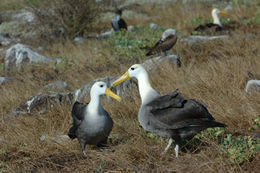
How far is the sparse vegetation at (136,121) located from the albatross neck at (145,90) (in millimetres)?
391

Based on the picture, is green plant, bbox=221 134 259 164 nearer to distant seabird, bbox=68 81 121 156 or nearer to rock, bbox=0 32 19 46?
distant seabird, bbox=68 81 121 156

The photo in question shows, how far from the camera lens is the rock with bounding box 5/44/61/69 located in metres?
8.70

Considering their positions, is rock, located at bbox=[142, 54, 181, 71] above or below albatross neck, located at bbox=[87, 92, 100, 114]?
below

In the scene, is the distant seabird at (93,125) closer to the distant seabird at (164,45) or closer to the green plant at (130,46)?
the distant seabird at (164,45)

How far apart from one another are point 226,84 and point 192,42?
3.78 meters

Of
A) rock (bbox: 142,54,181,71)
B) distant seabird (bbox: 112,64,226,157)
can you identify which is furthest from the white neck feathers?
rock (bbox: 142,54,181,71)

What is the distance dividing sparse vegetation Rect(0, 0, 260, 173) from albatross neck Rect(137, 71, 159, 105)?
39 centimetres

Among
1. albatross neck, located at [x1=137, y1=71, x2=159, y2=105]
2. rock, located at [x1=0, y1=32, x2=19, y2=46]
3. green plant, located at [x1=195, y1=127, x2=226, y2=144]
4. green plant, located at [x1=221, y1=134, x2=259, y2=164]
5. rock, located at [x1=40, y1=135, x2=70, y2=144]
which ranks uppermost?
albatross neck, located at [x1=137, y1=71, x2=159, y2=105]

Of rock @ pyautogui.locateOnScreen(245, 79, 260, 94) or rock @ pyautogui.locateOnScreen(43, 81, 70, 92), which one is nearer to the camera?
rock @ pyautogui.locateOnScreen(245, 79, 260, 94)

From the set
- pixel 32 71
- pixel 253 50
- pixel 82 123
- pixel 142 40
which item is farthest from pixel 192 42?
pixel 82 123

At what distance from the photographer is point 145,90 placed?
3.77 meters

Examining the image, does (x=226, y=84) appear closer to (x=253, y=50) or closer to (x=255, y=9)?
(x=253, y=50)

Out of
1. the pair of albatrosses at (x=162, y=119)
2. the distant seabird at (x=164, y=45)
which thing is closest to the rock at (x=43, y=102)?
the pair of albatrosses at (x=162, y=119)

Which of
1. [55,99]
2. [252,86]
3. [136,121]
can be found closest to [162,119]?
[136,121]
